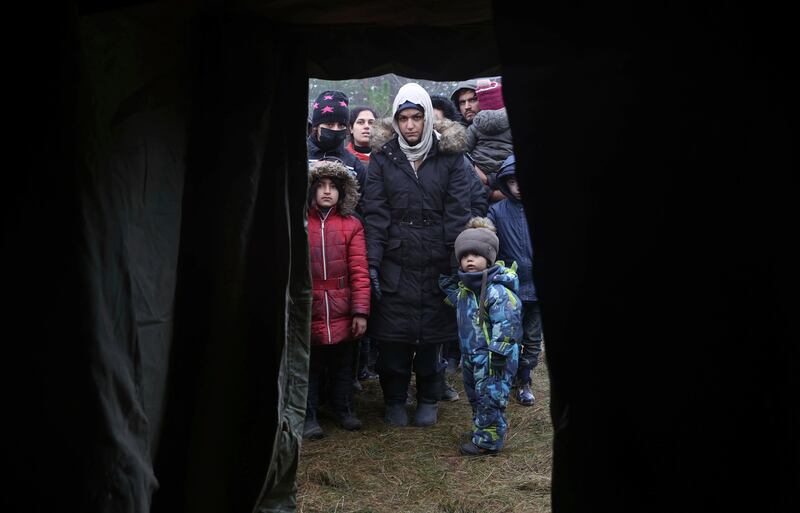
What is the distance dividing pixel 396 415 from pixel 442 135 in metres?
1.76

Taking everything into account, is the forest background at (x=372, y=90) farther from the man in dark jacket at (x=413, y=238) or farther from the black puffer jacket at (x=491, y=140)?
the man in dark jacket at (x=413, y=238)

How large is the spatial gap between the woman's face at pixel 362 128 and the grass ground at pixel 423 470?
7.18 feet

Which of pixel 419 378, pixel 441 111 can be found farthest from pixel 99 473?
pixel 441 111

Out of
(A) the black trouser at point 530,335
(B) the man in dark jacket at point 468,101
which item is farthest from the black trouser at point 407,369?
(B) the man in dark jacket at point 468,101

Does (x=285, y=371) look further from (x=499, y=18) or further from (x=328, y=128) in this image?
(x=328, y=128)

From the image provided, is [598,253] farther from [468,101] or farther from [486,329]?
[468,101]

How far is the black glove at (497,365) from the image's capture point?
382 cm

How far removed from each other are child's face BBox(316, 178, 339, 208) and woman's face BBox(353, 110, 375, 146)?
1.63 metres

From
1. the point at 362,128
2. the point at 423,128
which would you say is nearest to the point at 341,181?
the point at 423,128

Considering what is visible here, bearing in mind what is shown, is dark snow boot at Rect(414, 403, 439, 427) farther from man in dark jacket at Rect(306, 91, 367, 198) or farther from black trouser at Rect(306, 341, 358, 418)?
man in dark jacket at Rect(306, 91, 367, 198)

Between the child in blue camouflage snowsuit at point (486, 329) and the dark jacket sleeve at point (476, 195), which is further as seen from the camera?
the dark jacket sleeve at point (476, 195)

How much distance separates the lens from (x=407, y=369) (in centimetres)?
442

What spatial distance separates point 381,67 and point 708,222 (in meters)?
1.61

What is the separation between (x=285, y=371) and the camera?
2740 millimetres
